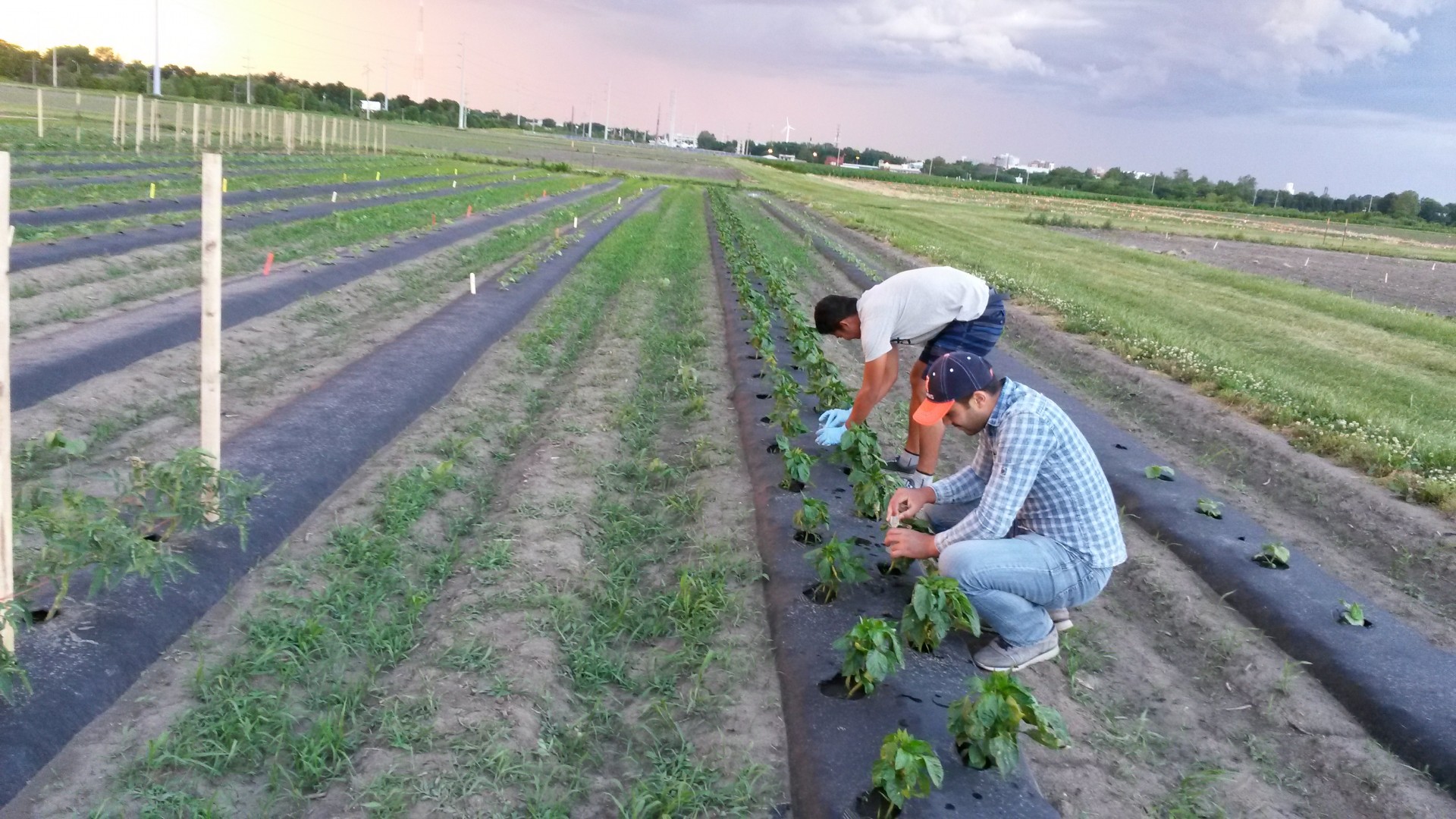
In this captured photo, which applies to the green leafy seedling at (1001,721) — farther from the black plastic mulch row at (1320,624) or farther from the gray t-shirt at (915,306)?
the gray t-shirt at (915,306)

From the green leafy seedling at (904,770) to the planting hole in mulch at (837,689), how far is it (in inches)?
24.9

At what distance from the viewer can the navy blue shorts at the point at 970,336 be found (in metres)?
5.65

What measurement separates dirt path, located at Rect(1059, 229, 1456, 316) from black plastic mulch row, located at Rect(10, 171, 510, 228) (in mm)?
22690

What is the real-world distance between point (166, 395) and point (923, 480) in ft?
17.0

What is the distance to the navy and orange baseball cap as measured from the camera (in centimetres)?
366

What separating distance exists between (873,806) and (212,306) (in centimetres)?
356

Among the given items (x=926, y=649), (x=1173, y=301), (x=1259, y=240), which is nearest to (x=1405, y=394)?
(x=1173, y=301)

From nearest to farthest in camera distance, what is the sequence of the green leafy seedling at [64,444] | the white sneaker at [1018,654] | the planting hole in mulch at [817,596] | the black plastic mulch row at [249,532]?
the black plastic mulch row at [249,532], the white sneaker at [1018,654], the planting hole in mulch at [817,596], the green leafy seedling at [64,444]

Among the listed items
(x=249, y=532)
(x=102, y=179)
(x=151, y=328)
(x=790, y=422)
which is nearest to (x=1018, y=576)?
(x=790, y=422)

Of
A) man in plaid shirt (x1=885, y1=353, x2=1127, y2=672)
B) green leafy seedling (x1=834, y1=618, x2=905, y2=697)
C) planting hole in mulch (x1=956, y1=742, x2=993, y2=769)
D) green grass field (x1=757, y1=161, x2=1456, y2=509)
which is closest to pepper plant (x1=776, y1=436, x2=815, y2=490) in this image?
man in plaid shirt (x1=885, y1=353, x2=1127, y2=672)

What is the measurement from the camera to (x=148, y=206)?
14664 millimetres

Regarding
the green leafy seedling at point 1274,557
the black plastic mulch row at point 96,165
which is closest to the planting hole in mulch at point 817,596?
the green leafy seedling at point 1274,557

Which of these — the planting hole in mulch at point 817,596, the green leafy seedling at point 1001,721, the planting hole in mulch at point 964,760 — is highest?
the green leafy seedling at point 1001,721

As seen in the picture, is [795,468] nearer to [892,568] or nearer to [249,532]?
[892,568]
